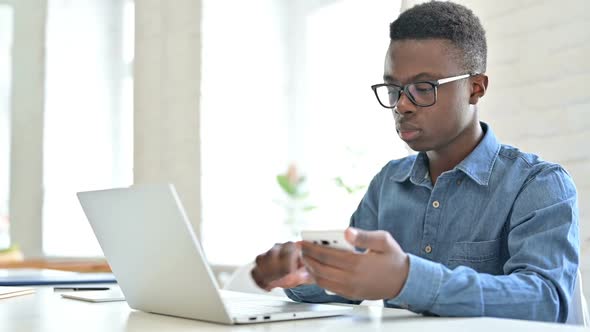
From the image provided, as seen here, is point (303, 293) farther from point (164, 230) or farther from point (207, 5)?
point (207, 5)

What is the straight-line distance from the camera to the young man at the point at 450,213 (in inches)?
47.3

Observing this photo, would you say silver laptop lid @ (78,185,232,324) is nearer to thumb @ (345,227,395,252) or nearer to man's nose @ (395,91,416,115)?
thumb @ (345,227,395,252)

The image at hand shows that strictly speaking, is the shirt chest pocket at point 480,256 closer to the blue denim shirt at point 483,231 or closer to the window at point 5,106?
the blue denim shirt at point 483,231

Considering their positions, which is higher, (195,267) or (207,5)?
(207,5)

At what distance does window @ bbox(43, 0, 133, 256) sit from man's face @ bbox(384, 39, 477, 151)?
153 inches

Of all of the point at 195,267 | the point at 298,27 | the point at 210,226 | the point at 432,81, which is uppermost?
the point at 298,27

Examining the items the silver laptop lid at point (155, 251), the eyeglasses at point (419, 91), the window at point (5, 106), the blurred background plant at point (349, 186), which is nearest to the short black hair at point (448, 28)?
the eyeglasses at point (419, 91)

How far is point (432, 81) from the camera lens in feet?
5.26

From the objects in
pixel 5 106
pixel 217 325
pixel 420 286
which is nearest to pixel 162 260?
pixel 217 325

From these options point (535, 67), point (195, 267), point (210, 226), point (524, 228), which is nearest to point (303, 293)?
point (524, 228)

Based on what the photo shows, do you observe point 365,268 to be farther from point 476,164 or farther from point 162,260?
point 476,164

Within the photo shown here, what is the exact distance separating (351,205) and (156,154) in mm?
1192

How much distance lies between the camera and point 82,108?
5375mm

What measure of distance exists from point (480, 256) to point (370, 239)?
0.55m
